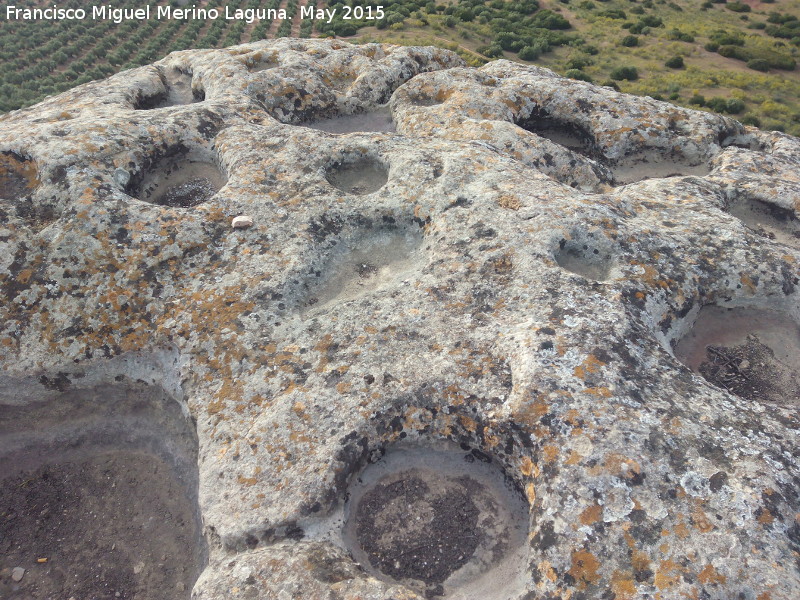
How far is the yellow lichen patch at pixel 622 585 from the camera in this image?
494cm

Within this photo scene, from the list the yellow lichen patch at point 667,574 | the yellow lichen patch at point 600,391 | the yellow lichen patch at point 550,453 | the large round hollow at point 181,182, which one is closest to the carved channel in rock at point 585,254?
the yellow lichen patch at point 600,391

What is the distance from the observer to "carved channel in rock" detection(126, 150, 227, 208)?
33.6 ft

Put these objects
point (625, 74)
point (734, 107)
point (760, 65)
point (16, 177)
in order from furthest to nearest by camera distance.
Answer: point (625, 74)
point (760, 65)
point (734, 107)
point (16, 177)

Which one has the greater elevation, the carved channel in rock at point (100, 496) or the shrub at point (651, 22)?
the shrub at point (651, 22)

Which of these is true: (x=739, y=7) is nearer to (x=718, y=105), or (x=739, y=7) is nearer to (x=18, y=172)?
(x=718, y=105)

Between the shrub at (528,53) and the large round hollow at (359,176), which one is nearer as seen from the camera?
the large round hollow at (359,176)

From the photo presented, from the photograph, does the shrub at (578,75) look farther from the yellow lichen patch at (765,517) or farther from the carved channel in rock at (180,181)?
the yellow lichen patch at (765,517)

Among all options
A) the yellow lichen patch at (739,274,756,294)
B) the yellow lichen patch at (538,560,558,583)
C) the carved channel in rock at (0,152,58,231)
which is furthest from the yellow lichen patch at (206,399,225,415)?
the yellow lichen patch at (739,274,756,294)

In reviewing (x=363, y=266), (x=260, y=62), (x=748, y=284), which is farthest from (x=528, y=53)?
(x=363, y=266)

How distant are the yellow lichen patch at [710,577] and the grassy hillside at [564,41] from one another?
32.3 metres

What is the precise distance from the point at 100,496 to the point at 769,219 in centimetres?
1299

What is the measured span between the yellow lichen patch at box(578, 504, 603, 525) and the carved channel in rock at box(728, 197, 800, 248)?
7.76 m

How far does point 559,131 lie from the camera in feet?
44.3

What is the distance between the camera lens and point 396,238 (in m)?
9.44
